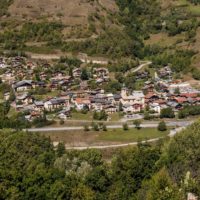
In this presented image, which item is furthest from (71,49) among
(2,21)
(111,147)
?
(111,147)

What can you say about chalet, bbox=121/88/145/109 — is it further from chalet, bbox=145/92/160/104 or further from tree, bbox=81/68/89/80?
tree, bbox=81/68/89/80

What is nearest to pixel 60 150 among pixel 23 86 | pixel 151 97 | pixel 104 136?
pixel 104 136

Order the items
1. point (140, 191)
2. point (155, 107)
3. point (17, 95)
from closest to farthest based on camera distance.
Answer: point (140, 191)
point (155, 107)
point (17, 95)

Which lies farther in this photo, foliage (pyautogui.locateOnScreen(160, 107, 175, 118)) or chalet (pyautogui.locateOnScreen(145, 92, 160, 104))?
chalet (pyautogui.locateOnScreen(145, 92, 160, 104))

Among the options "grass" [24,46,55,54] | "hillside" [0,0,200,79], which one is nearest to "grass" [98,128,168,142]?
"hillside" [0,0,200,79]

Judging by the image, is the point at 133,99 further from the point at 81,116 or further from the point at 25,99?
the point at 25,99

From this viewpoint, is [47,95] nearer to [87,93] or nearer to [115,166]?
Result: [87,93]
